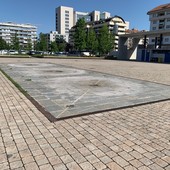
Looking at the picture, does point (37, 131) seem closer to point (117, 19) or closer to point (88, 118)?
point (88, 118)

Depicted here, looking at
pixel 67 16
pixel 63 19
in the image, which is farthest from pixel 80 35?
pixel 63 19

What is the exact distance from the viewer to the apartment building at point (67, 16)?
147 meters

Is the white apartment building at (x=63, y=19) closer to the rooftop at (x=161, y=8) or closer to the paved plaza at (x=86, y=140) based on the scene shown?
the rooftop at (x=161, y=8)

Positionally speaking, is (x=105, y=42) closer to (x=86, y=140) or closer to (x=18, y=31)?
(x=86, y=140)

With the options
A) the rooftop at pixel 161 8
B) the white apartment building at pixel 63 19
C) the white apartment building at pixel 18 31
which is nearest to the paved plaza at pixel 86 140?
the rooftop at pixel 161 8

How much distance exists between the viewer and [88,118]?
530cm

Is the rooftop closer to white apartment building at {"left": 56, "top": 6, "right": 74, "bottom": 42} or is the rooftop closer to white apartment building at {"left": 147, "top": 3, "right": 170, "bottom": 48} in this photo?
white apartment building at {"left": 147, "top": 3, "right": 170, "bottom": 48}

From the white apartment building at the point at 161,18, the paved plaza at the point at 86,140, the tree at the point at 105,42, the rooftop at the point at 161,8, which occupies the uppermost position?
the rooftop at the point at 161,8

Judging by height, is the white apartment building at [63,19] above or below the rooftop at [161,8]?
above

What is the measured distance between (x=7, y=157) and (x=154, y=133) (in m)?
3.24

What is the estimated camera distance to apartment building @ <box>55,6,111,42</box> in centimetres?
14738

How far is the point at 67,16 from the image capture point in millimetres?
150250

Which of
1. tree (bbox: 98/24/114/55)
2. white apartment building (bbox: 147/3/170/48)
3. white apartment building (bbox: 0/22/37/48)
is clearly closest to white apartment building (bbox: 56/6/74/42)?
white apartment building (bbox: 0/22/37/48)

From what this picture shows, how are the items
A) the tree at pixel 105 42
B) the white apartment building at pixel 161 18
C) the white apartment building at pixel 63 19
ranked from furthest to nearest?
the white apartment building at pixel 63 19, the white apartment building at pixel 161 18, the tree at pixel 105 42
